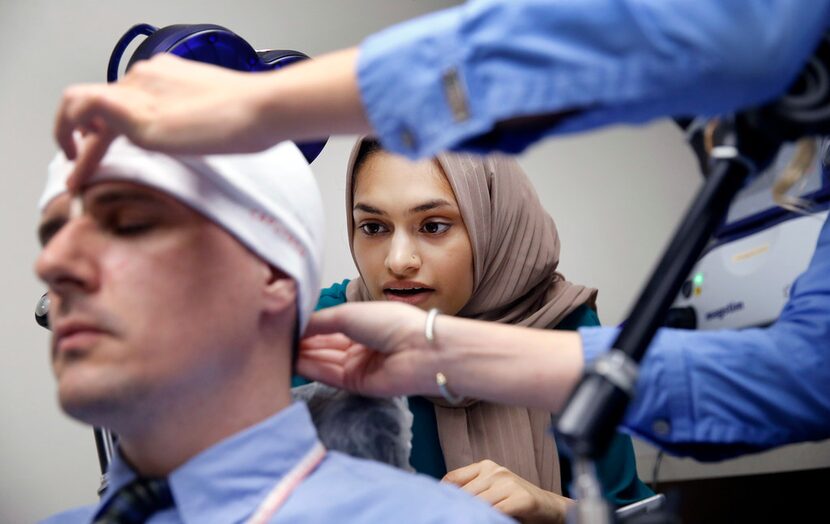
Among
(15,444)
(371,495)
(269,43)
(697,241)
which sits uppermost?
(269,43)

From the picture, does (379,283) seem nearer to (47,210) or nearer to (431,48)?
(47,210)

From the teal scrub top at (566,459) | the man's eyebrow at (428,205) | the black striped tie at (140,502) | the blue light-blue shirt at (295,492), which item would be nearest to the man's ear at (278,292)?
the blue light-blue shirt at (295,492)

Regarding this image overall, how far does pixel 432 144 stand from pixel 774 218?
5.57ft

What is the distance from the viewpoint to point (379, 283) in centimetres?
185

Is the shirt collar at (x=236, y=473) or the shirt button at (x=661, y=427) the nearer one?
the shirt collar at (x=236, y=473)

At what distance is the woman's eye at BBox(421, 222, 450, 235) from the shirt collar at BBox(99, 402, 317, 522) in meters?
0.92

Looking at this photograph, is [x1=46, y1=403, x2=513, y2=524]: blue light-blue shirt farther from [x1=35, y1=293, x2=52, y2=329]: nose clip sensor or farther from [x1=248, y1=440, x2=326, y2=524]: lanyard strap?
[x1=35, y1=293, x2=52, y2=329]: nose clip sensor

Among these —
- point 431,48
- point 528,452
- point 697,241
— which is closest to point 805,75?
point 697,241

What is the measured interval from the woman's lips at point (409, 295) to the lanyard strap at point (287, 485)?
0.79 metres

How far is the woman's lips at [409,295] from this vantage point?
5.91 ft

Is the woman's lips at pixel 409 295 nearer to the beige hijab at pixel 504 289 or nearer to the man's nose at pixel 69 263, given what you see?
the beige hijab at pixel 504 289

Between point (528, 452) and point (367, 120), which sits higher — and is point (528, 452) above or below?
below

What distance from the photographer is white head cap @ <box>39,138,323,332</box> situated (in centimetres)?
93

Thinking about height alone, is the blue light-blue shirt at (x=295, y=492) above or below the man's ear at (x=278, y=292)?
below
